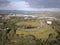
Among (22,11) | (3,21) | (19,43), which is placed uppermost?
(22,11)

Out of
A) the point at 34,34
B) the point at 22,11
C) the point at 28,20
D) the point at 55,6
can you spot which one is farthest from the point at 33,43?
the point at 55,6

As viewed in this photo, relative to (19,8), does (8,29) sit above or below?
below

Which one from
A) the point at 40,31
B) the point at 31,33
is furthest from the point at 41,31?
the point at 31,33

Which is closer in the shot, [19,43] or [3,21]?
[19,43]

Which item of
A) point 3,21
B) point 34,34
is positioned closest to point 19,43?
point 34,34

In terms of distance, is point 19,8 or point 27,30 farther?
point 19,8

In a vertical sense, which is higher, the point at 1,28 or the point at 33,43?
the point at 1,28

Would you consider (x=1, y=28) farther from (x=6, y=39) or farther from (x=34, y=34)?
(x=34, y=34)

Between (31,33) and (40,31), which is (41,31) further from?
(31,33)

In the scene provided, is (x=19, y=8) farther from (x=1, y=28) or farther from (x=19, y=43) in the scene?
(x=19, y=43)
